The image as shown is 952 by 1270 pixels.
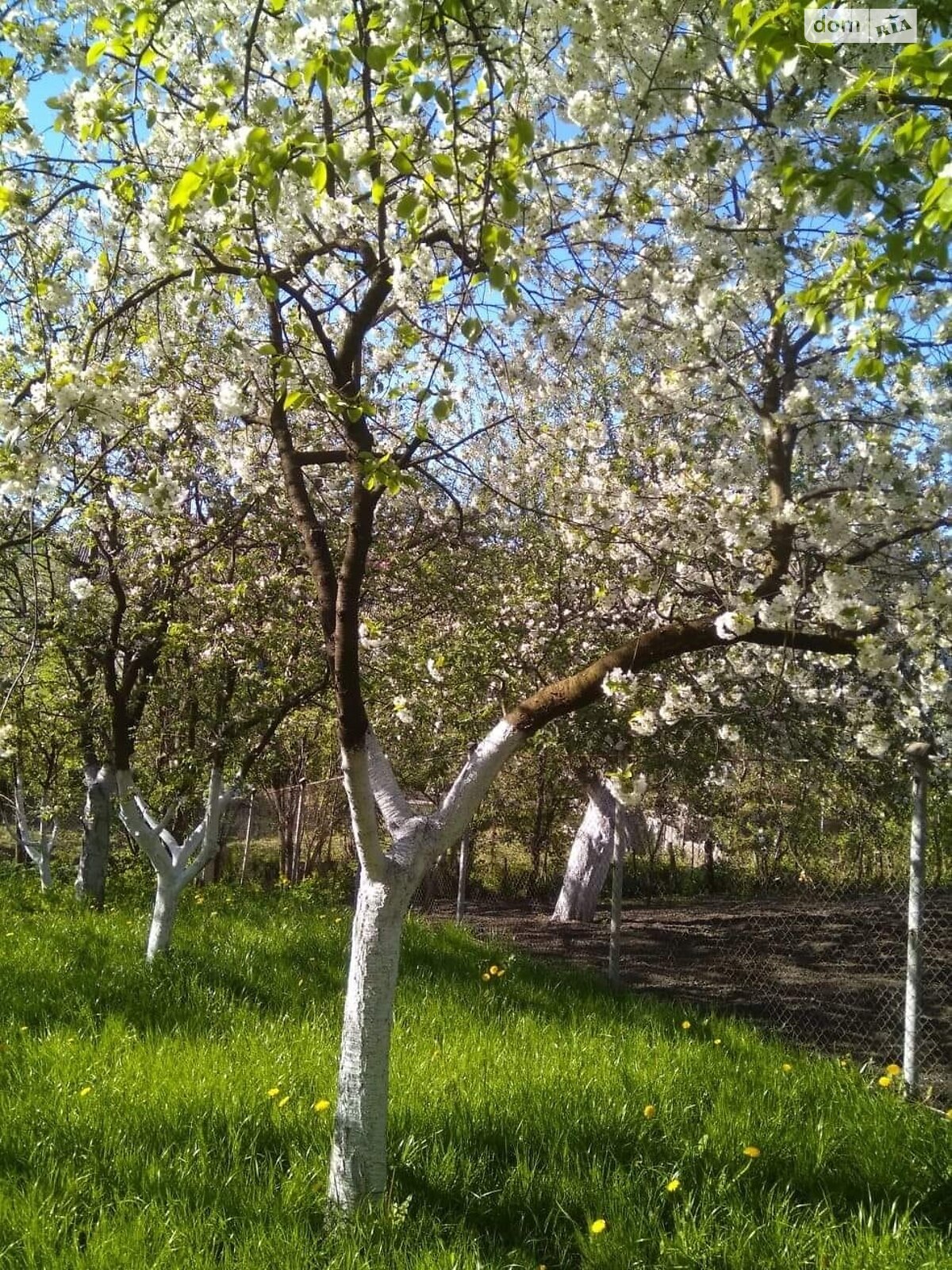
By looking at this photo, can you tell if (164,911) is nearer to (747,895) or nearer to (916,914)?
(916,914)

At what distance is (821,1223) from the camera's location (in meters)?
2.66

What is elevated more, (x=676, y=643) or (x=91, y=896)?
(x=676, y=643)

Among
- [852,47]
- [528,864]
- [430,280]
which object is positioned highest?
[852,47]

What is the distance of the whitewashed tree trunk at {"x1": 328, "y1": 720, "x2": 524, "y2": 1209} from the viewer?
2.63m

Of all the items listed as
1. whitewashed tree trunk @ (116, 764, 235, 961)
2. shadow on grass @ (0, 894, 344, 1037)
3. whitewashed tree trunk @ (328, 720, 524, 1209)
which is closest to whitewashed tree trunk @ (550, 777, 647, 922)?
shadow on grass @ (0, 894, 344, 1037)

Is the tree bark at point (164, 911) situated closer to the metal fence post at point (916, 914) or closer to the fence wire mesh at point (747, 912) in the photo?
the fence wire mesh at point (747, 912)

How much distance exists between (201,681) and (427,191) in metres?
4.84

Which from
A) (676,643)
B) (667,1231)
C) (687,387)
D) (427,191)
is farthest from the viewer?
(687,387)

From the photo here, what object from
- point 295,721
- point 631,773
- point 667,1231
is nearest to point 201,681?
point 295,721

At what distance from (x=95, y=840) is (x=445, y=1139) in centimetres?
564

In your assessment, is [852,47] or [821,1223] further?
[821,1223]

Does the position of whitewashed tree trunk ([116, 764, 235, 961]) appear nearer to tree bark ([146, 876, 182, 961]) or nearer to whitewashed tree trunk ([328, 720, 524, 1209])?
tree bark ([146, 876, 182, 961])

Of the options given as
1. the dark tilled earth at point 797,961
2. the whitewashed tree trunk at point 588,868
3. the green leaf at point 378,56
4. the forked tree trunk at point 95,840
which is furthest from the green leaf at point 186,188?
the whitewashed tree trunk at point 588,868

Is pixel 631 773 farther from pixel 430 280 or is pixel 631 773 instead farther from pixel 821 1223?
pixel 430 280
